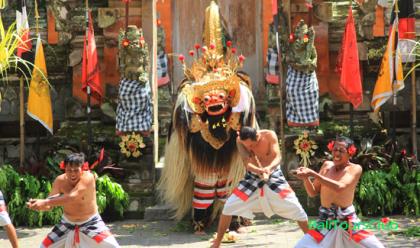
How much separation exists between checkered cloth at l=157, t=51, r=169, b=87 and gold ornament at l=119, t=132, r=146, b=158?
2.02 m

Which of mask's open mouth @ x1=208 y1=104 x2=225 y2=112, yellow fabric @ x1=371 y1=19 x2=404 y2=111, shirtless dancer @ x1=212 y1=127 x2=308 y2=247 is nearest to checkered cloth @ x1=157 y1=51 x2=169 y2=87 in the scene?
mask's open mouth @ x1=208 y1=104 x2=225 y2=112

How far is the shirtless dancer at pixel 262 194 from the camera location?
855cm

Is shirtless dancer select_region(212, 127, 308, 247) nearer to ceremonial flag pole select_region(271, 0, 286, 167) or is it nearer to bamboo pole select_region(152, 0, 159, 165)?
ceremonial flag pole select_region(271, 0, 286, 167)

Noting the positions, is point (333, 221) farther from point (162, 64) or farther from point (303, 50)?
point (162, 64)

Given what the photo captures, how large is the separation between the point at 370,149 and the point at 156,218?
3.36m

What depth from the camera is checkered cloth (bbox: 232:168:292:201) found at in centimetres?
863

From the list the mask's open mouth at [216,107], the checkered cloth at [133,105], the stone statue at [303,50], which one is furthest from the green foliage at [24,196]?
the stone statue at [303,50]

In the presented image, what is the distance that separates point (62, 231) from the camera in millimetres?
7539

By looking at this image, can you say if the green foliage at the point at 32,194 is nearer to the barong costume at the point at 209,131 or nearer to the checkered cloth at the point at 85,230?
the barong costume at the point at 209,131

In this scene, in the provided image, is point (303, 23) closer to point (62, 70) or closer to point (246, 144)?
point (246, 144)

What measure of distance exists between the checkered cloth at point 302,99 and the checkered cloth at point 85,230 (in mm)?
4719

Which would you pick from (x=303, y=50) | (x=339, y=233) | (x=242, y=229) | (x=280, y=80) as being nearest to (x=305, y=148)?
(x=280, y=80)

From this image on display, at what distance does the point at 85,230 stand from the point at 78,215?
17cm

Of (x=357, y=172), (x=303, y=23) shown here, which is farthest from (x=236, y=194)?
(x=303, y=23)
